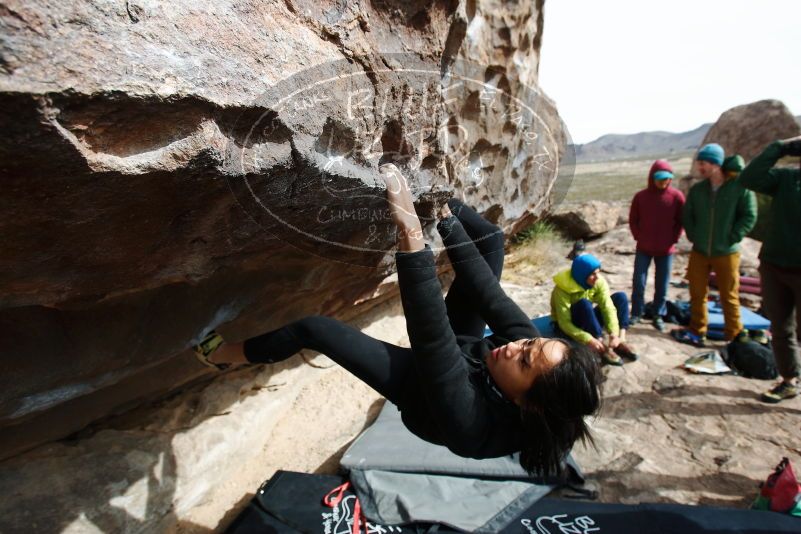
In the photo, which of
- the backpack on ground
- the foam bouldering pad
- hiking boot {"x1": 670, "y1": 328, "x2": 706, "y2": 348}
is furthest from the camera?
hiking boot {"x1": 670, "y1": 328, "x2": 706, "y2": 348}

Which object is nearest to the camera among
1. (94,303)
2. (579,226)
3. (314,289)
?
(94,303)

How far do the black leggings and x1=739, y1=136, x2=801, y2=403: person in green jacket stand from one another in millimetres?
2026

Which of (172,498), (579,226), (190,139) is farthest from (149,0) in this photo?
(579,226)

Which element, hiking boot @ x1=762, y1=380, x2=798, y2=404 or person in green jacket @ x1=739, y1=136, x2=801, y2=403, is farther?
hiking boot @ x1=762, y1=380, x2=798, y2=404

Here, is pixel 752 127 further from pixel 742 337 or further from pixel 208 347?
pixel 208 347

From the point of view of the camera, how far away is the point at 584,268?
147 inches

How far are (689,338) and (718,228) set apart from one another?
1.08 meters

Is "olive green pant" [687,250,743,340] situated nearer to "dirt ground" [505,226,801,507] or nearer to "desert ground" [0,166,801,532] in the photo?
"dirt ground" [505,226,801,507]

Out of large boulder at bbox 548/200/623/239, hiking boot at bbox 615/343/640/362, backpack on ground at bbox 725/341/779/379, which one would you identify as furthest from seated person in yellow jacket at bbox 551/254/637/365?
large boulder at bbox 548/200/623/239

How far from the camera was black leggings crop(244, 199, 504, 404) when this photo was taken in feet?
5.55

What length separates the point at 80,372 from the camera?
1.81 m

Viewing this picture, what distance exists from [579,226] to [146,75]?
324 inches

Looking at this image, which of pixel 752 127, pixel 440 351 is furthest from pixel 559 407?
pixel 752 127

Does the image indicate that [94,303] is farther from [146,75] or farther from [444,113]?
[444,113]
